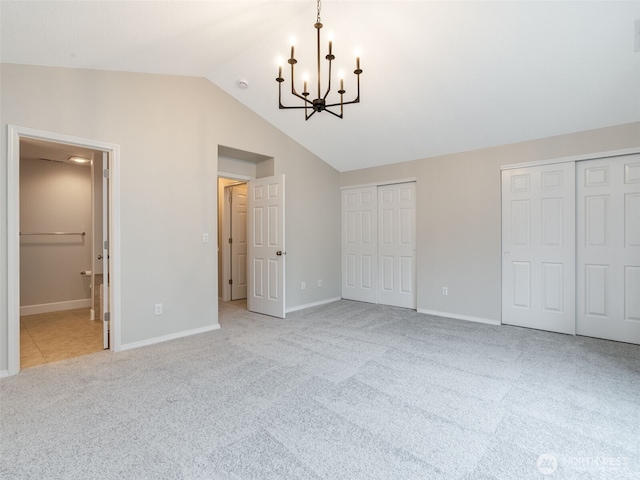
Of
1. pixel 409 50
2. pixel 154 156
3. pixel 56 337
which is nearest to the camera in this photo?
pixel 409 50

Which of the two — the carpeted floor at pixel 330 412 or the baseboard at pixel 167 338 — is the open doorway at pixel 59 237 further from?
the carpeted floor at pixel 330 412

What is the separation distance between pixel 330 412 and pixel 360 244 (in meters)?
3.66

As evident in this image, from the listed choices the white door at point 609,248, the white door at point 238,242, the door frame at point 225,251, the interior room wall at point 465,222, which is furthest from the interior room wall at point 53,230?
the white door at point 609,248

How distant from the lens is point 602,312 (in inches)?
138

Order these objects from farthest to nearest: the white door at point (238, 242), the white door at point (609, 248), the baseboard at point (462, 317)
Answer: the white door at point (238, 242) < the baseboard at point (462, 317) < the white door at point (609, 248)

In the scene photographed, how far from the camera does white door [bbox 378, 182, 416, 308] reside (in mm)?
4934

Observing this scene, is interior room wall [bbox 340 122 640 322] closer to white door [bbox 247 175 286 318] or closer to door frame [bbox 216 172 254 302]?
white door [bbox 247 175 286 318]

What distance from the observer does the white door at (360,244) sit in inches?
210

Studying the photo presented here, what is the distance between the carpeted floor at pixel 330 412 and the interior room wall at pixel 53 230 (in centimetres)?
276

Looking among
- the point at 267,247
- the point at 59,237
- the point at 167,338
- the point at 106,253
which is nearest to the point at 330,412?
the point at 167,338

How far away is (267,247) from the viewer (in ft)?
14.9

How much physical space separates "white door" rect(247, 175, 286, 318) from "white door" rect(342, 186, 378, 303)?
1.66 m

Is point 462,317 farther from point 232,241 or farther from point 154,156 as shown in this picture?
point 154,156

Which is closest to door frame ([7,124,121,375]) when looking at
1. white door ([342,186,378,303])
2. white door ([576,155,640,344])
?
white door ([342,186,378,303])
